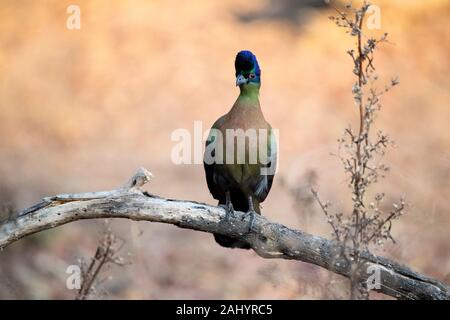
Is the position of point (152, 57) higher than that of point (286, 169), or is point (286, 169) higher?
point (152, 57)

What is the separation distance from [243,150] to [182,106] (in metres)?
6.48

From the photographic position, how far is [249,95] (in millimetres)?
5449

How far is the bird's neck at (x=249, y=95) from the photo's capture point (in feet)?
17.8

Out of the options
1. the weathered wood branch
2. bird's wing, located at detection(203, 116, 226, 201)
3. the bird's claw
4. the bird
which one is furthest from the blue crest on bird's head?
the weathered wood branch

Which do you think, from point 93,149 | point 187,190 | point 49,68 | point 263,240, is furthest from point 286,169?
point 263,240

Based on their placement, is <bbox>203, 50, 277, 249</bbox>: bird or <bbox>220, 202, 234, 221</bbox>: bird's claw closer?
<bbox>220, 202, 234, 221</bbox>: bird's claw

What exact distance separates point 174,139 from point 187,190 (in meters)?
1.18

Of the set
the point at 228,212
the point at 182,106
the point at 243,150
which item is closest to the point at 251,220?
the point at 228,212

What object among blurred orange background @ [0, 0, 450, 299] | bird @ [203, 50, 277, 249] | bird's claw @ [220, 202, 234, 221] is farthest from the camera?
blurred orange background @ [0, 0, 450, 299]

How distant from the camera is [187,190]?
401 inches

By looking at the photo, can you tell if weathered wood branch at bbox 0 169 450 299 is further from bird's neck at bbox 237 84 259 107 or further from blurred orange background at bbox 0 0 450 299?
blurred orange background at bbox 0 0 450 299

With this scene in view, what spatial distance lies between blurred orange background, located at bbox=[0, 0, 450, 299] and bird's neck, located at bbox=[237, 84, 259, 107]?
11.5 feet

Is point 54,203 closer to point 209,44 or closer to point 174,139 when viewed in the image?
point 174,139

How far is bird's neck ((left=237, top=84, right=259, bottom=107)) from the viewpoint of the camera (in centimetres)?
541
